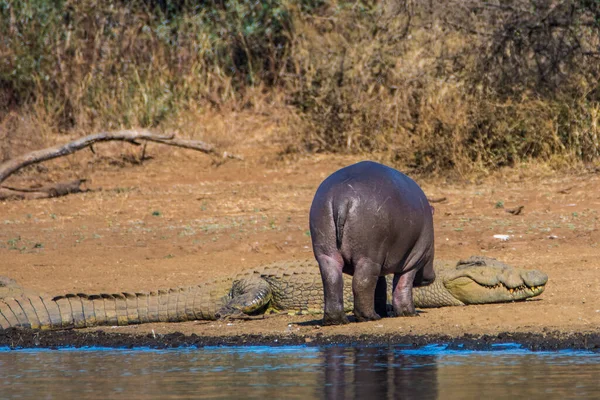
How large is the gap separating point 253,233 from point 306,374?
18.2 ft

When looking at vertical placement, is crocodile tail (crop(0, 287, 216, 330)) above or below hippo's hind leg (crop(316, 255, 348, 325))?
below

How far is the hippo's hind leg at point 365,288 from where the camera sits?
7.10m

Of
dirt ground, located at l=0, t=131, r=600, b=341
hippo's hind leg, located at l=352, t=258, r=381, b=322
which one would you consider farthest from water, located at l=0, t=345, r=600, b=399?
dirt ground, located at l=0, t=131, r=600, b=341

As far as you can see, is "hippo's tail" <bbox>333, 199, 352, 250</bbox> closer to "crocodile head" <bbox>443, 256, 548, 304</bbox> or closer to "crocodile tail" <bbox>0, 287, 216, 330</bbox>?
"crocodile head" <bbox>443, 256, 548, 304</bbox>

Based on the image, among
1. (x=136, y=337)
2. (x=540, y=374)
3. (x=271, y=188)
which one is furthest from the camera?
(x=271, y=188)

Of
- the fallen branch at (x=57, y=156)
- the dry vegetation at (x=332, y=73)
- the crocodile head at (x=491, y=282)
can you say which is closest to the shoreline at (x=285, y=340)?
the crocodile head at (x=491, y=282)

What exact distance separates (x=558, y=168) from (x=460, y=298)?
218 inches

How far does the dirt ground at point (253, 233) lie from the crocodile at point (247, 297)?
0.17 metres

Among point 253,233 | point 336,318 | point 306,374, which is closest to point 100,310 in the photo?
point 336,318

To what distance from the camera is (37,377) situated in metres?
6.16

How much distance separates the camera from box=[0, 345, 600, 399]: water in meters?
5.45

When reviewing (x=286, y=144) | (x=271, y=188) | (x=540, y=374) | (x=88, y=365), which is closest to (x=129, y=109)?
(x=286, y=144)

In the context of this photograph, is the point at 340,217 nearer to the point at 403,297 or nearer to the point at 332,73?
the point at 403,297

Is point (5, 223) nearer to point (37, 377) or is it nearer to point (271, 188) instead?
point (271, 188)
